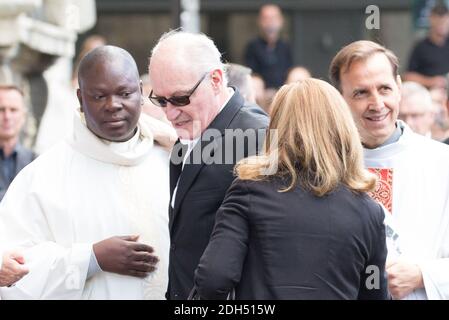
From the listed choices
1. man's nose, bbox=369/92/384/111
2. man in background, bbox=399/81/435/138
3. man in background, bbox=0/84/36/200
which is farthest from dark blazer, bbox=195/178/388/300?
man in background, bbox=0/84/36/200

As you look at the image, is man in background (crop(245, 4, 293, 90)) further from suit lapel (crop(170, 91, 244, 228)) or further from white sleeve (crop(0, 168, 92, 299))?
suit lapel (crop(170, 91, 244, 228))

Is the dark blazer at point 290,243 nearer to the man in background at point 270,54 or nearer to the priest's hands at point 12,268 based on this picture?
the priest's hands at point 12,268

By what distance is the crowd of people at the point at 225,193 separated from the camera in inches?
197

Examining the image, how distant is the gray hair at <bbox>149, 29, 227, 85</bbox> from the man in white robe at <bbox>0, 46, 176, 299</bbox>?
49 centimetres

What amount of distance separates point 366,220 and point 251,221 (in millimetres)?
413

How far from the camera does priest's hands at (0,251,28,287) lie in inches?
236

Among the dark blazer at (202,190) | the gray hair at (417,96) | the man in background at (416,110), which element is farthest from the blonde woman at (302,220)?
the gray hair at (417,96)

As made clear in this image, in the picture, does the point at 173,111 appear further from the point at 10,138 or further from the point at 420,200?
the point at 10,138

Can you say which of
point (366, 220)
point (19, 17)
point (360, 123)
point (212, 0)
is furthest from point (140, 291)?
point (212, 0)

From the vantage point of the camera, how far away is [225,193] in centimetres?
556

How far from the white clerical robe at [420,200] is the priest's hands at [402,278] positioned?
0.12 feet
